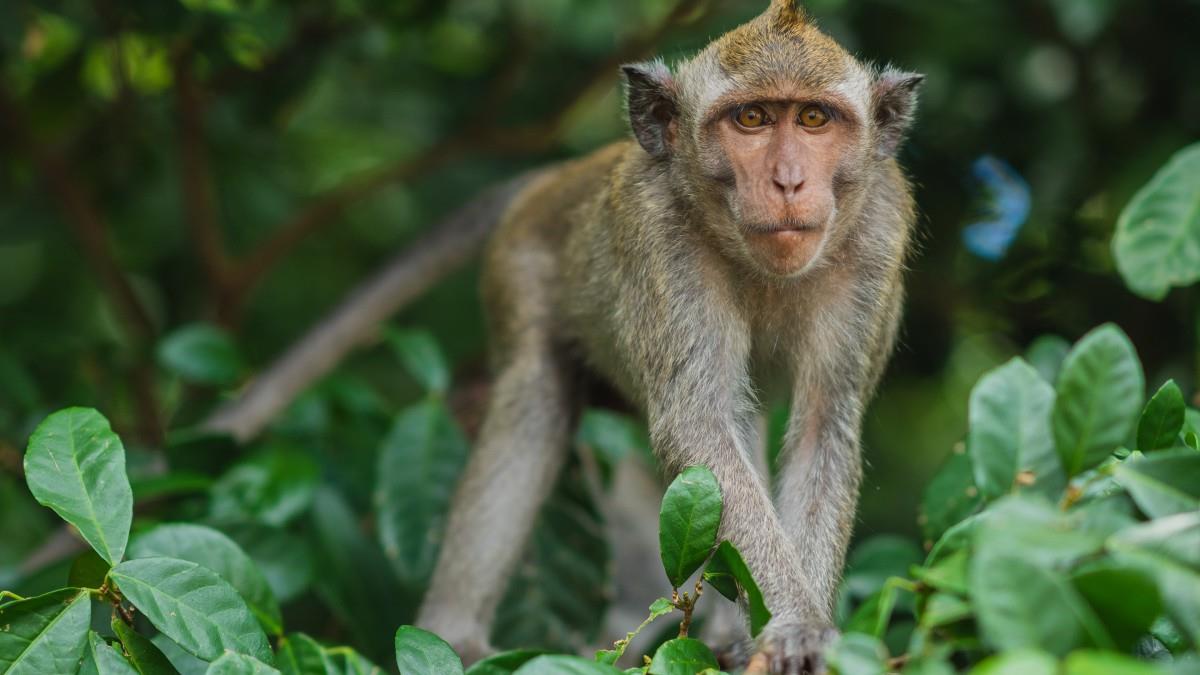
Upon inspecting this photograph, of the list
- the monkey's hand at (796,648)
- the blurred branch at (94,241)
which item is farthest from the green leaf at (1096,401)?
the blurred branch at (94,241)

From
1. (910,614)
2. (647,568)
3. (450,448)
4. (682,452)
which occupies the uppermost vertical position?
(682,452)

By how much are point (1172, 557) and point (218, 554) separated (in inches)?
98.9

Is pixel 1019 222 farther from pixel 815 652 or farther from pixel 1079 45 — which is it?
pixel 815 652

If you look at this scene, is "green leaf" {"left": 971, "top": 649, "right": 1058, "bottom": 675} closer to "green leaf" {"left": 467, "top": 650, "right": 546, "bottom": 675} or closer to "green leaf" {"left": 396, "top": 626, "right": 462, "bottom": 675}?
"green leaf" {"left": 396, "top": 626, "right": 462, "bottom": 675}

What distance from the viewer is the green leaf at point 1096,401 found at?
228cm

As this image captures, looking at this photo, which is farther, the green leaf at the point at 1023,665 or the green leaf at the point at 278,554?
the green leaf at the point at 278,554

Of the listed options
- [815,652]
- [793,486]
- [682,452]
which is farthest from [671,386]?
[815,652]

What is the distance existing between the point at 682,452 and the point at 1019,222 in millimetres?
3511

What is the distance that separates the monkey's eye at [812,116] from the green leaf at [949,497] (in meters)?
1.17

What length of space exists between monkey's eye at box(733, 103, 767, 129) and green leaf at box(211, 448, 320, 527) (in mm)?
2227

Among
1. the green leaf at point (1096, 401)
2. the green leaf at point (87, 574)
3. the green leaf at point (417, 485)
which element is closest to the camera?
the green leaf at point (1096, 401)

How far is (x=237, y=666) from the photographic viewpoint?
252cm

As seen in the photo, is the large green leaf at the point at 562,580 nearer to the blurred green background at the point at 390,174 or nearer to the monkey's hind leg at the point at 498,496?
the monkey's hind leg at the point at 498,496

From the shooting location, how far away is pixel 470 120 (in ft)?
24.5
